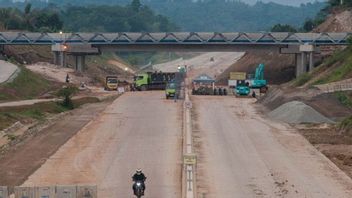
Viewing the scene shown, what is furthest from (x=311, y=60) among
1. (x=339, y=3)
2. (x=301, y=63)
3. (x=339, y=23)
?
(x=339, y=3)

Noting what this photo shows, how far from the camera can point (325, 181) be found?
50906 millimetres

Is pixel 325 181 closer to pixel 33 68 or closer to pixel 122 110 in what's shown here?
pixel 122 110

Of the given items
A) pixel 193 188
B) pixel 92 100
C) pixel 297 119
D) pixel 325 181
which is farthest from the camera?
pixel 92 100

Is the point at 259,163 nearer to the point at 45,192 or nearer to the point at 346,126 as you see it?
the point at 346,126

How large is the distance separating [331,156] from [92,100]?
5636cm

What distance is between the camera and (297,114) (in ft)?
276

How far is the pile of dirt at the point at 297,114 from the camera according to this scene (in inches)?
3226

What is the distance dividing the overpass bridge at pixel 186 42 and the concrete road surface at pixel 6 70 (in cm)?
→ 1513

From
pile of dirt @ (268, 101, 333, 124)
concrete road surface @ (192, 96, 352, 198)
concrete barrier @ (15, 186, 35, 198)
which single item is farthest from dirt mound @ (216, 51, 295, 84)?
concrete barrier @ (15, 186, 35, 198)

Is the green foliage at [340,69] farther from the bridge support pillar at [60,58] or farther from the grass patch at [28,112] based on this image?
the bridge support pillar at [60,58]

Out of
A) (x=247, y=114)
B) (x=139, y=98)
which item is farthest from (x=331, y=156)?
(x=139, y=98)

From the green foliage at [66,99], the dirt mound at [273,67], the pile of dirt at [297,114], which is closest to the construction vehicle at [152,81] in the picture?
the green foliage at [66,99]

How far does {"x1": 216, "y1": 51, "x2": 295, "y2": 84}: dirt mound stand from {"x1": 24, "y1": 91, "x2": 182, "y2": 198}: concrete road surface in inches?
2565

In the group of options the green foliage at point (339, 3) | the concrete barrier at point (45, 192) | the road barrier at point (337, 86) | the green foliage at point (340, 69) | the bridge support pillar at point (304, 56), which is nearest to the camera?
the concrete barrier at point (45, 192)
